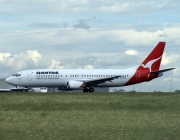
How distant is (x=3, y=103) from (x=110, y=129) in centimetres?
1535

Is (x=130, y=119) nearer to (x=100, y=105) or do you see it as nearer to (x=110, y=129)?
(x=110, y=129)

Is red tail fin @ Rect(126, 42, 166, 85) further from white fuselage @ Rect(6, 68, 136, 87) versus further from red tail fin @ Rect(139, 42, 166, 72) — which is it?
white fuselage @ Rect(6, 68, 136, 87)

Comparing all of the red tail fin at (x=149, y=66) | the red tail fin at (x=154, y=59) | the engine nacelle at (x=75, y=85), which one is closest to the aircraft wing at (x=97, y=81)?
the engine nacelle at (x=75, y=85)

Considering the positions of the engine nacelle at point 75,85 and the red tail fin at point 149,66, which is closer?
the engine nacelle at point 75,85

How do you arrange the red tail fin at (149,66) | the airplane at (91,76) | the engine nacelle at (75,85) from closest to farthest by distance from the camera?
the engine nacelle at (75,85) → the airplane at (91,76) → the red tail fin at (149,66)

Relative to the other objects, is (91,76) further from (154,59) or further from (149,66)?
(154,59)

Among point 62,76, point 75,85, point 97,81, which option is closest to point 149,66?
point 97,81

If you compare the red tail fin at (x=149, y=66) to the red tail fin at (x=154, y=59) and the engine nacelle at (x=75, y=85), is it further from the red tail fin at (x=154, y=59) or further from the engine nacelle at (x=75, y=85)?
the engine nacelle at (x=75, y=85)

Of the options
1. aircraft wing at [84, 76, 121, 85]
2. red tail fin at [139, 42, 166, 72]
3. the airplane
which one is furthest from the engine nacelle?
red tail fin at [139, 42, 166, 72]

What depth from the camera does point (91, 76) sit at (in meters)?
64.4

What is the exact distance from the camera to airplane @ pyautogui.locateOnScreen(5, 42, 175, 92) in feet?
205

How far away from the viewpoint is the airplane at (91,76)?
62.6m

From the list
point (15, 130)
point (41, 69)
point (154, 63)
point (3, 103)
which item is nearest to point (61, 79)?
point (41, 69)

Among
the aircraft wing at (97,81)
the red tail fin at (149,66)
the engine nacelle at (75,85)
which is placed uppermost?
the red tail fin at (149,66)
